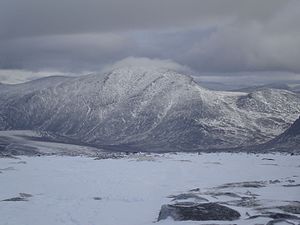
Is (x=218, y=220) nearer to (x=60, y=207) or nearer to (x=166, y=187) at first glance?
(x=60, y=207)

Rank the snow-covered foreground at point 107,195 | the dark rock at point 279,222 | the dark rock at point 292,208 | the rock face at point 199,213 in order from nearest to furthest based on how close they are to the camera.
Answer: the dark rock at point 279,222
the rock face at point 199,213
the dark rock at point 292,208
the snow-covered foreground at point 107,195

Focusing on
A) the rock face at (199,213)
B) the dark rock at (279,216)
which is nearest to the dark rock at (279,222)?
the dark rock at (279,216)

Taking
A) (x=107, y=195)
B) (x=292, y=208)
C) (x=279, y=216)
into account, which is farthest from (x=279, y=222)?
(x=107, y=195)

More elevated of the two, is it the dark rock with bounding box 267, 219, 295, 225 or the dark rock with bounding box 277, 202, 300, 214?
the dark rock with bounding box 267, 219, 295, 225

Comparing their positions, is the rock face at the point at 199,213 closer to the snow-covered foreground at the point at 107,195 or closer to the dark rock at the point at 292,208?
the snow-covered foreground at the point at 107,195

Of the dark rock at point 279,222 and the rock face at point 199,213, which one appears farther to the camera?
the rock face at point 199,213

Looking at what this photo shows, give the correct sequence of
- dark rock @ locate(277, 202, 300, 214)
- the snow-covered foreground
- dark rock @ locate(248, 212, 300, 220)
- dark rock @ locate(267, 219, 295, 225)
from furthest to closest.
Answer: the snow-covered foreground, dark rock @ locate(277, 202, 300, 214), dark rock @ locate(248, 212, 300, 220), dark rock @ locate(267, 219, 295, 225)

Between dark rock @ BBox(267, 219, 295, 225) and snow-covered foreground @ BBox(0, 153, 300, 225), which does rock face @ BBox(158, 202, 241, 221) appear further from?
dark rock @ BBox(267, 219, 295, 225)

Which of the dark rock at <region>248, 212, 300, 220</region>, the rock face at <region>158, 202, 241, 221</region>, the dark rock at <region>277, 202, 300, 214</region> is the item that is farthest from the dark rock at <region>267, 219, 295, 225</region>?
the dark rock at <region>277, 202, 300, 214</region>

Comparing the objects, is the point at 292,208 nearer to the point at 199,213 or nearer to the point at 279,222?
the point at 279,222
